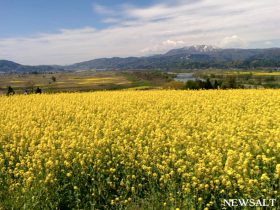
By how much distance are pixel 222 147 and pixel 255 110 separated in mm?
6789

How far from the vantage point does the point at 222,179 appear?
23.9 ft

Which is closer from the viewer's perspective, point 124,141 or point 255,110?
point 124,141

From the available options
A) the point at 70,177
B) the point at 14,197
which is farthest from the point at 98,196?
the point at 14,197

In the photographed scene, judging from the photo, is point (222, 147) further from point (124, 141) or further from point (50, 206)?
point (50, 206)

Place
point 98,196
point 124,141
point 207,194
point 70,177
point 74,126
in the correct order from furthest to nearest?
point 74,126 → point 124,141 → point 70,177 → point 98,196 → point 207,194

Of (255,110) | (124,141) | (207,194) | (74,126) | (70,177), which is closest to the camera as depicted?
(207,194)

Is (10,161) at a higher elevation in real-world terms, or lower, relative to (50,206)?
higher

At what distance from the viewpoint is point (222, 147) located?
9.15 metres
